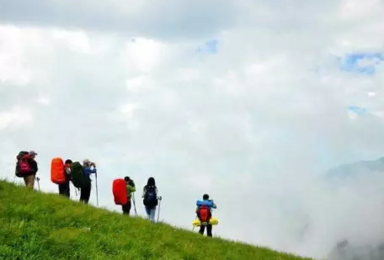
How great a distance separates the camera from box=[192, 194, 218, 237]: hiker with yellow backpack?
24734mm

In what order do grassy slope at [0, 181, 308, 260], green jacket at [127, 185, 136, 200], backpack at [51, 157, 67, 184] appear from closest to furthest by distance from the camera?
grassy slope at [0, 181, 308, 260] < backpack at [51, 157, 67, 184] < green jacket at [127, 185, 136, 200]

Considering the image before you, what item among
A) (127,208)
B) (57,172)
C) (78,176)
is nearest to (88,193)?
(78,176)

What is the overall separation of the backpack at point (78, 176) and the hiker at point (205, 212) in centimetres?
576

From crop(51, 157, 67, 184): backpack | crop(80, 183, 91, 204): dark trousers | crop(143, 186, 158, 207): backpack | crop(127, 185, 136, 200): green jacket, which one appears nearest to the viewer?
crop(51, 157, 67, 184): backpack

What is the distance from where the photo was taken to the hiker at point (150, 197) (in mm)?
23797

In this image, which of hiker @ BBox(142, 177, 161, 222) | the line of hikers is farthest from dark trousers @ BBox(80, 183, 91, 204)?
hiker @ BBox(142, 177, 161, 222)

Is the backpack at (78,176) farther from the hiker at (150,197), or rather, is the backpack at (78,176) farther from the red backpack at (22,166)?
the hiker at (150,197)

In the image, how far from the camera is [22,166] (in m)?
21.3

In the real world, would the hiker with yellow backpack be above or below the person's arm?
below

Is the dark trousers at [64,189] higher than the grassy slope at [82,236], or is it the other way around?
the dark trousers at [64,189]

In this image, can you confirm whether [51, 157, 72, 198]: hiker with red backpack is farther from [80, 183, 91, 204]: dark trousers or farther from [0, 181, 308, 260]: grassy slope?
[0, 181, 308, 260]: grassy slope

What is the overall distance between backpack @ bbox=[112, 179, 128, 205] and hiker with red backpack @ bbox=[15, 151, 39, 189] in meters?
3.48

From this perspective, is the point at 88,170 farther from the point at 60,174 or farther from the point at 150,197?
the point at 150,197

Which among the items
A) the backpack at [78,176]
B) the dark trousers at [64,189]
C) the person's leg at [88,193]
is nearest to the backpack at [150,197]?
the person's leg at [88,193]
